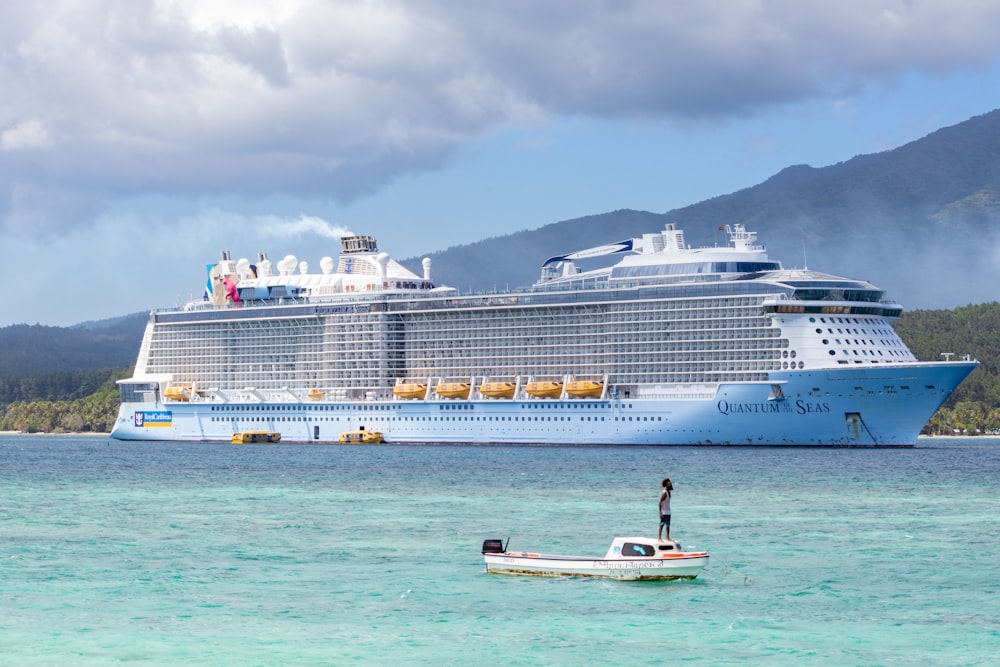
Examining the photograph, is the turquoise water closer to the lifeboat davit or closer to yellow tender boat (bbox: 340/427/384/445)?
yellow tender boat (bbox: 340/427/384/445)

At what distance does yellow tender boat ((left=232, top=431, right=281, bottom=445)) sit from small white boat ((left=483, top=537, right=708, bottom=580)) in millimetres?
84183

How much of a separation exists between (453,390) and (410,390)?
4.28 metres

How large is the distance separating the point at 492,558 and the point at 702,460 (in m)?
45.7

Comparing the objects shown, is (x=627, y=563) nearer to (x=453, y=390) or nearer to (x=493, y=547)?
(x=493, y=547)

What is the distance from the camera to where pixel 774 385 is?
91.8 metres

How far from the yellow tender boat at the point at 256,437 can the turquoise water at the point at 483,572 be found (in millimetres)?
46881

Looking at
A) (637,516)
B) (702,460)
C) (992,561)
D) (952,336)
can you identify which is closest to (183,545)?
(637,516)

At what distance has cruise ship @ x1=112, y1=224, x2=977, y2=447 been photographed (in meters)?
91.5

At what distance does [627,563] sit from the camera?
36.2m

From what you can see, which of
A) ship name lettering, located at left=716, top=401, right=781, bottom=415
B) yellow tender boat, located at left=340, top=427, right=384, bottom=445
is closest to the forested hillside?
yellow tender boat, located at left=340, top=427, right=384, bottom=445

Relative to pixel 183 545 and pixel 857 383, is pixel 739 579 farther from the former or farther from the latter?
pixel 857 383

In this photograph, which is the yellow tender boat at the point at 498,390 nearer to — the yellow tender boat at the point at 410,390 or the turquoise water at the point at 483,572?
the yellow tender boat at the point at 410,390

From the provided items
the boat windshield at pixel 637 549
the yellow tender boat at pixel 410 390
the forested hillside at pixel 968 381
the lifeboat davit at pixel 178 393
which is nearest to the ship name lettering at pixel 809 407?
the yellow tender boat at pixel 410 390

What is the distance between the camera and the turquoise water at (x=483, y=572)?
29.4 m
